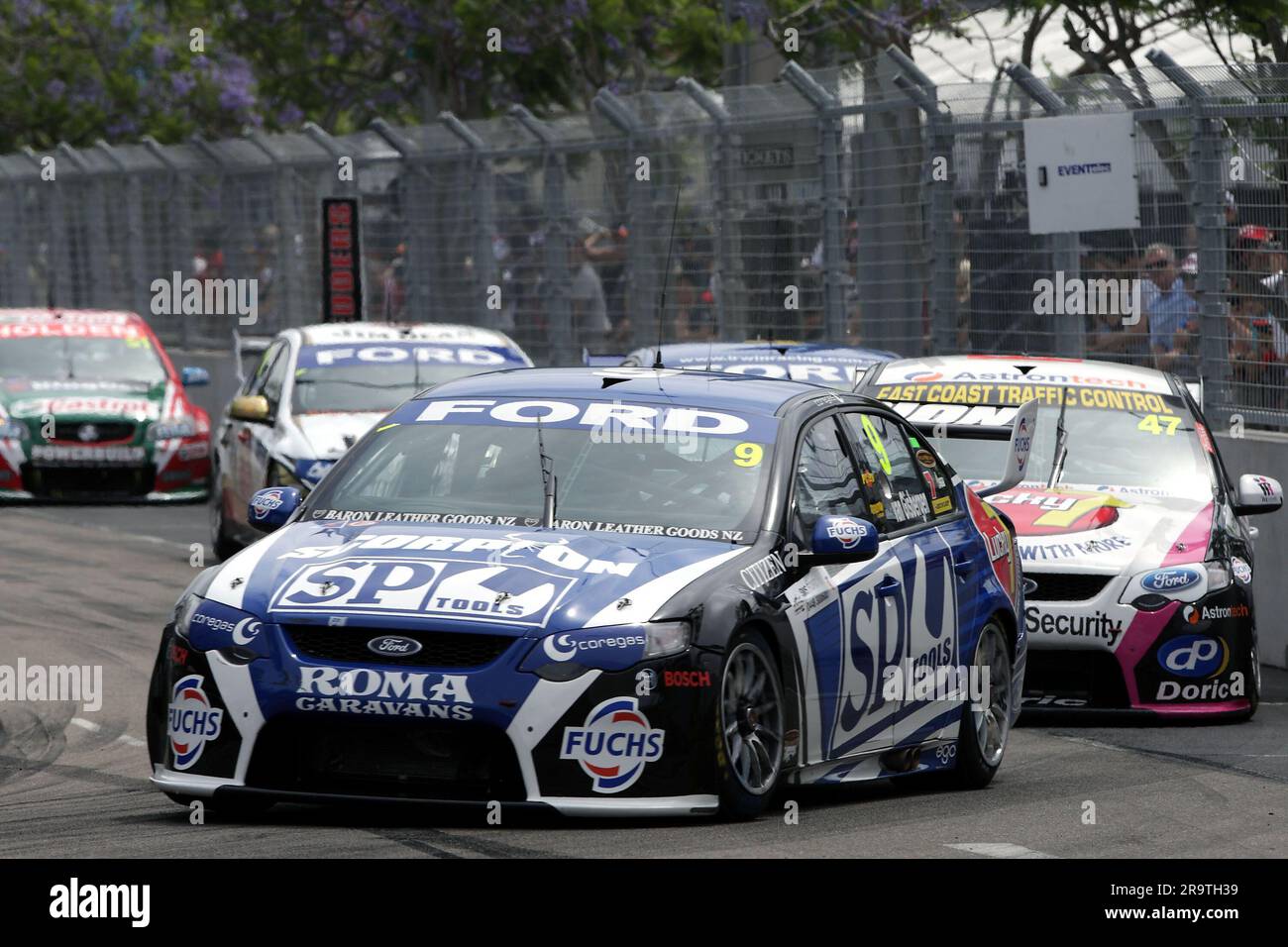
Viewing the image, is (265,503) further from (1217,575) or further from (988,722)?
(1217,575)

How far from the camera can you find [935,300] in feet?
57.7

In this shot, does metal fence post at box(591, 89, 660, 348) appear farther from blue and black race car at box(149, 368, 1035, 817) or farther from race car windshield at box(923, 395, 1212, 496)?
blue and black race car at box(149, 368, 1035, 817)

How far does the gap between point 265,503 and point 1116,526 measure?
4.41m

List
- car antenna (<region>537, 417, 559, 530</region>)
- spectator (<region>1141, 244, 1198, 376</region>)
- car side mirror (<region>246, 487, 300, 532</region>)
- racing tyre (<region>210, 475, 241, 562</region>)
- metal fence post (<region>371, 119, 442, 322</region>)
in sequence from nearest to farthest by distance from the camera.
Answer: car antenna (<region>537, 417, 559, 530</region>) → car side mirror (<region>246, 487, 300, 532</region>) → spectator (<region>1141, 244, 1198, 376</region>) → racing tyre (<region>210, 475, 241, 562</region>) → metal fence post (<region>371, 119, 442, 322</region>)

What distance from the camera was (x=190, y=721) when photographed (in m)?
7.62

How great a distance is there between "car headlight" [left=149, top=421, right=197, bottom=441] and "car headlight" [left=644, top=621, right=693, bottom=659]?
1417cm

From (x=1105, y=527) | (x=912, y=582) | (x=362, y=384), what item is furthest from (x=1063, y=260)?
(x=912, y=582)

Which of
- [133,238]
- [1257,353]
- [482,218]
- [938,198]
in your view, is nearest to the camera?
[1257,353]

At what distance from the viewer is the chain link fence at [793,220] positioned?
14.6 metres

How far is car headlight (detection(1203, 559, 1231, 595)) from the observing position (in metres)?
11.3

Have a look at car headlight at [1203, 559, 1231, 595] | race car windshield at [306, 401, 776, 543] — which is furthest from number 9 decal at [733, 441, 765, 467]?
car headlight at [1203, 559, 1231, 595]

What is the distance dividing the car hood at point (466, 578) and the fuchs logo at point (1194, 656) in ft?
12.5
